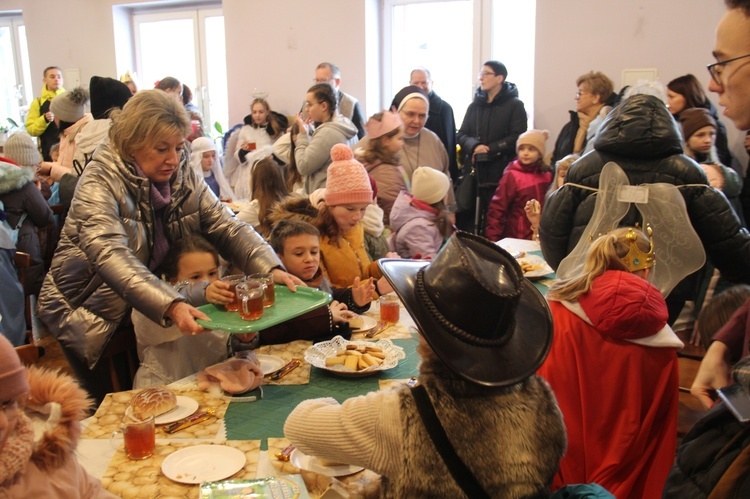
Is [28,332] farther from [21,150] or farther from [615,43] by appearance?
[615,43]

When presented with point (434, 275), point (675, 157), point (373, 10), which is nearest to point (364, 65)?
point (373, 10)

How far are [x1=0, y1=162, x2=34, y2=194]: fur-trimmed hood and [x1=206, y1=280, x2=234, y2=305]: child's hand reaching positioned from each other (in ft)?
9.95

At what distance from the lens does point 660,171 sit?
2.93 meters

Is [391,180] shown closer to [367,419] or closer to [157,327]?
[157,327]

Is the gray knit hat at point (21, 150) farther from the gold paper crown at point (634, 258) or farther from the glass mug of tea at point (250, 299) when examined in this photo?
the gold paper crown at point (634, 258)

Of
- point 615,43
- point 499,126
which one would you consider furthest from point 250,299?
point 615,43

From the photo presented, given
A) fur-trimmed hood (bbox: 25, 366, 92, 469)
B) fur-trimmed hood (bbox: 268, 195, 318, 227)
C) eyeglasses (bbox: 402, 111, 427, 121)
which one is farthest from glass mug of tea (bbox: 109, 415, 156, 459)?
eyeglasses (bbox: 402, 111, 427, 121)

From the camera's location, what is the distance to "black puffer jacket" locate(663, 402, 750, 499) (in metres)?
1.11

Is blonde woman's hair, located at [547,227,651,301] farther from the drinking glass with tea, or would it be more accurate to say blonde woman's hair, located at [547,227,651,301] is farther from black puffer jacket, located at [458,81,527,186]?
black puffer jacket, located at [458,81,527,186]

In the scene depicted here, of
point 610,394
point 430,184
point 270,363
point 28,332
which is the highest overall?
point 430,184

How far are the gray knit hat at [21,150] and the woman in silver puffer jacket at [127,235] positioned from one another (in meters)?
3.21

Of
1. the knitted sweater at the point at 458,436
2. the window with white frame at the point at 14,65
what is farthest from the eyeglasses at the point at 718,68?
the window with white frame at the point at 14,65

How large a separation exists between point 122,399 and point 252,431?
472 mm

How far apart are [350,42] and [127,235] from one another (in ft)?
19.7
